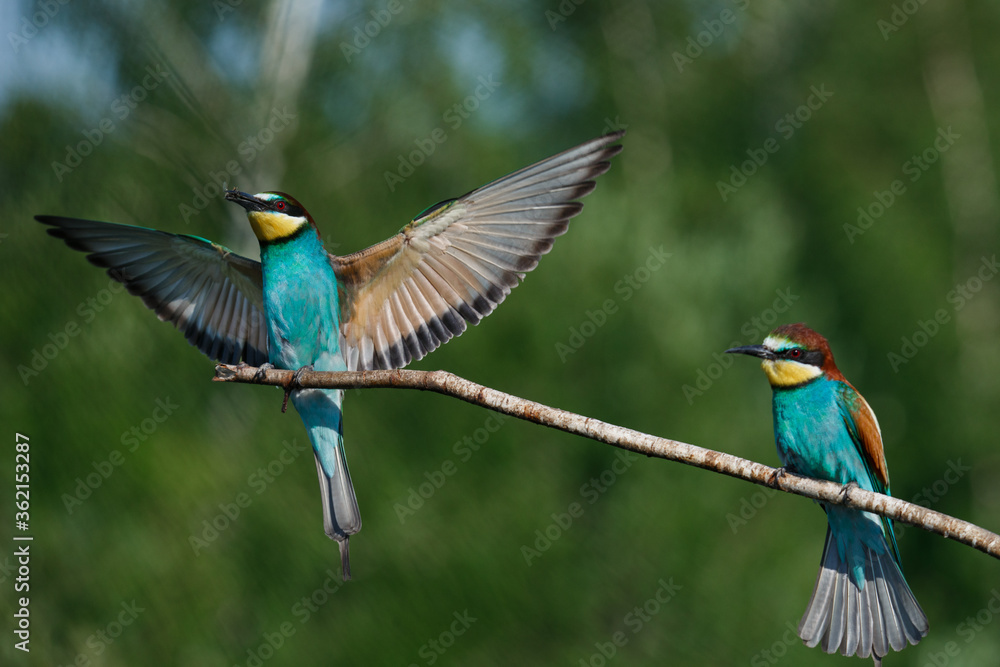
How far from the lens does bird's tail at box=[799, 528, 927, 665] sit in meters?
2.48

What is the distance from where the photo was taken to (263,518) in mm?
4508

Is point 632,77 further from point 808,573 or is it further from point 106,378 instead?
point 106,378
